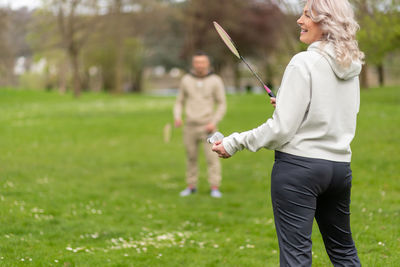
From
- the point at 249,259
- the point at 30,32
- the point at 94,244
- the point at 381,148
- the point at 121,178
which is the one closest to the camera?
the point at 249,259

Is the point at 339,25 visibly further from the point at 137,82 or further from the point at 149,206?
the point at 137,82

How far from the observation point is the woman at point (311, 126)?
10.8 feet

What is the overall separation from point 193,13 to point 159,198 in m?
41.2

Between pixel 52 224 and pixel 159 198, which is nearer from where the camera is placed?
pixel 52 224

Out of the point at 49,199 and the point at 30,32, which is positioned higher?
the point at 30,32

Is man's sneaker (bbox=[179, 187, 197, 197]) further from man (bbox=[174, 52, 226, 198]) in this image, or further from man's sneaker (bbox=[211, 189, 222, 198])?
man (bbox=[174, 52, 226, 198])

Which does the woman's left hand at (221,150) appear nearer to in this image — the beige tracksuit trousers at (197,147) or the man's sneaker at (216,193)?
the beige tracksuit trousers at (197,147)

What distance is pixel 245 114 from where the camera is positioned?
89.1ft

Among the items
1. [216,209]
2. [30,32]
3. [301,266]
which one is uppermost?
[30,32]

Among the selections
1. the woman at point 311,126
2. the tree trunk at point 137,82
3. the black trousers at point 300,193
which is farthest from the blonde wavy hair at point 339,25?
the tree trunk at point 137,82

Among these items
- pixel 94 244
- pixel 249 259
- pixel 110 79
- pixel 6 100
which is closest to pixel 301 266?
pixel 249 259

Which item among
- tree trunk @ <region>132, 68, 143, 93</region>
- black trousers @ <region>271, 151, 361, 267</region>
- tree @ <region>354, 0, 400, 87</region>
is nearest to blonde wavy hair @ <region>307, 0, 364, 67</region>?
black trousers @ <region>271, 151, 361, 267</region>

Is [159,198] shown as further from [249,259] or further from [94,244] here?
[249,259]

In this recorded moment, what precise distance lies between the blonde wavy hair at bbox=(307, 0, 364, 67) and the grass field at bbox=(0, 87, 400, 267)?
3.07 metres
